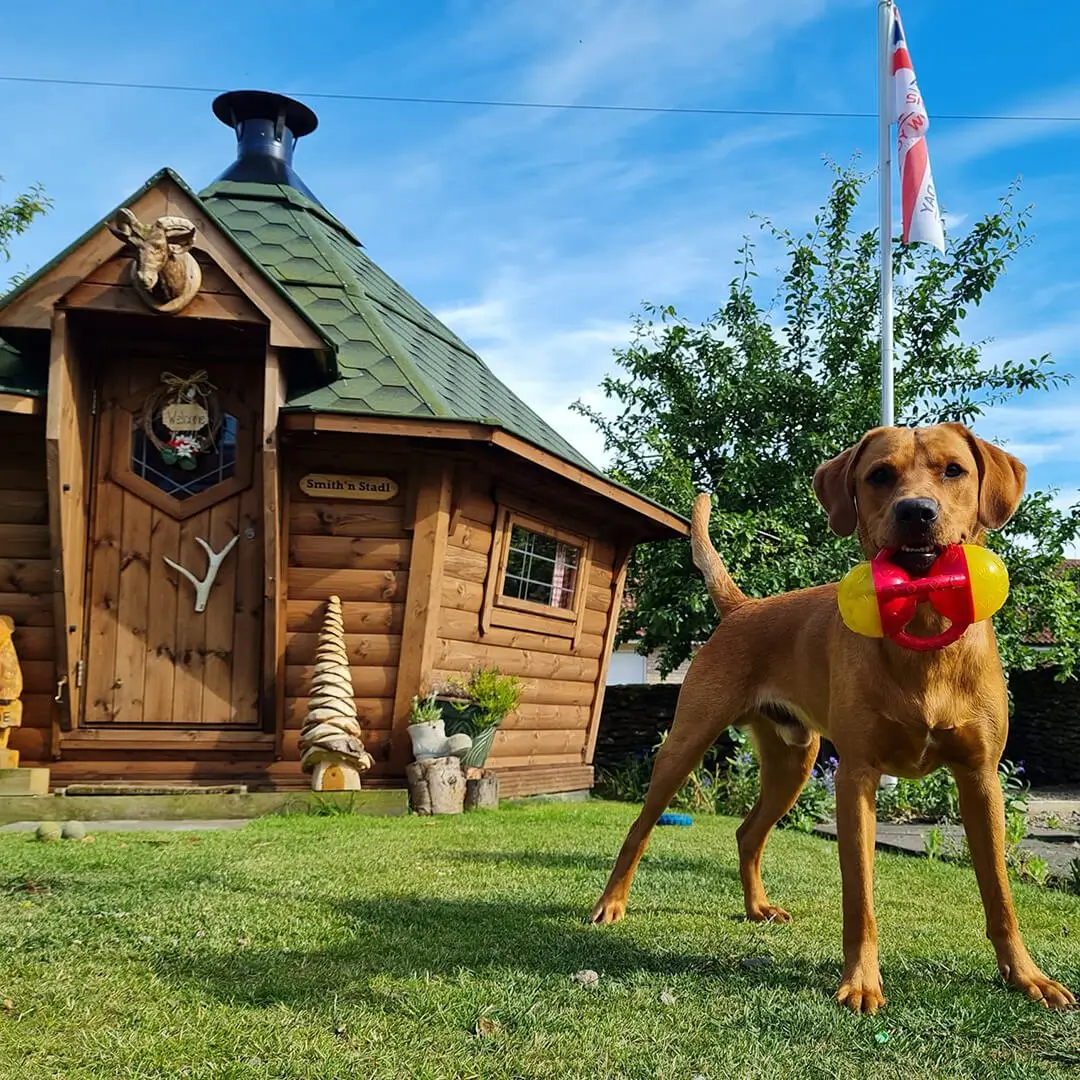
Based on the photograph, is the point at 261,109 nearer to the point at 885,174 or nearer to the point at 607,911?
the point at 885,174

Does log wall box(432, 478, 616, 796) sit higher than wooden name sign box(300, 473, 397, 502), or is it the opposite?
wooden name sign box(300, 473, 397, 502)

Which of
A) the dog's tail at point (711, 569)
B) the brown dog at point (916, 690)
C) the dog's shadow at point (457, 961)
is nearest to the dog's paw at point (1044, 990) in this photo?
the brown dog at point (916, 690)

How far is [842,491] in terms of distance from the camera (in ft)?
10.5

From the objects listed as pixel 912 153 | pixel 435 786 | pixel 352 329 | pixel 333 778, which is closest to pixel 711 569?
pixel 435 786

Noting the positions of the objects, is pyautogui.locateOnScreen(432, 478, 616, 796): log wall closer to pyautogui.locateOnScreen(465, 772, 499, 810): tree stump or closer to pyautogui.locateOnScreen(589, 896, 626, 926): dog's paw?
pyautogui.locateOnScreen(465, 772, 499, 810): tree stump

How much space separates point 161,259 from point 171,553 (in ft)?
7.71

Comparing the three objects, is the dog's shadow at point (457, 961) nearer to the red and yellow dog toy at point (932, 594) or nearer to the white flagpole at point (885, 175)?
the red and yellow dog toy at point (932, 594)

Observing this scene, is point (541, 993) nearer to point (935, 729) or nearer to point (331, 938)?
point (331, 938)

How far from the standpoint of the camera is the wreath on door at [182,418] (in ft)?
26.0

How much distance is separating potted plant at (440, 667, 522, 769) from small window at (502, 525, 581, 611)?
3.64 ft

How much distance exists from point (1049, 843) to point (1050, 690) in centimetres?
1193

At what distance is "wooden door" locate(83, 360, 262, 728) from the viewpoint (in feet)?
25.6

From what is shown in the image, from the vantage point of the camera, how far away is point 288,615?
7887 millimetres

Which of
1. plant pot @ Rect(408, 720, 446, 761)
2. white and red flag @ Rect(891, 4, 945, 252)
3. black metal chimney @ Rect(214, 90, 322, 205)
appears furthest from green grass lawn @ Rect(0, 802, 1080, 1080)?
black metal chimney @ Rect(214, 90, 322, 205)
